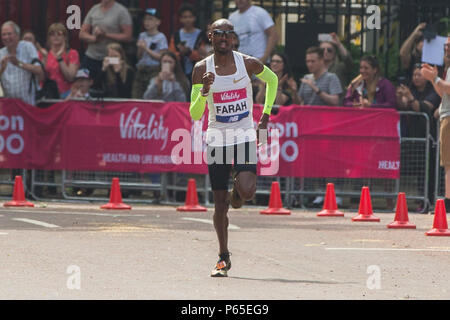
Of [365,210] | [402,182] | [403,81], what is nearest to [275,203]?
[365,210]

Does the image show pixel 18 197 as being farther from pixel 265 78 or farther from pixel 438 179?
pixel 265 78

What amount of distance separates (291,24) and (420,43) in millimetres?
2836

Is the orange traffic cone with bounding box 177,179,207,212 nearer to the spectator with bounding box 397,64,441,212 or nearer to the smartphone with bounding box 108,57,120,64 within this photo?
the smartphone with bounding box 108,57,120,64

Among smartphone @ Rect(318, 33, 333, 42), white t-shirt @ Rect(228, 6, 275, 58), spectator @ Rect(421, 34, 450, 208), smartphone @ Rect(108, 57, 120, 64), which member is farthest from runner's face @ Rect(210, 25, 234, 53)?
smartphone @ Rect(318, 33, 333, 42)

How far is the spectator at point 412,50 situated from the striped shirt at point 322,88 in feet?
4.41

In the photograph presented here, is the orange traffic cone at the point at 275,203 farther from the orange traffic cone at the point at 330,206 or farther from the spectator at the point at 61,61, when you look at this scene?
the spectator at the point at 61,61

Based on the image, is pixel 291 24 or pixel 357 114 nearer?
pixel 357 114

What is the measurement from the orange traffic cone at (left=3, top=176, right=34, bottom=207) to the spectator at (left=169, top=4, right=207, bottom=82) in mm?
3812

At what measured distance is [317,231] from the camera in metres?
14.6

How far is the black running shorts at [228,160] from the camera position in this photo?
1039 cm

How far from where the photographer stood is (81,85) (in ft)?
63.6

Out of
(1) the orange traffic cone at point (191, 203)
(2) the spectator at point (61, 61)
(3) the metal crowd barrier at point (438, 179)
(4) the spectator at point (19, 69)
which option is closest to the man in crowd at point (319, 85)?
(3) the metal crowd barrier at point (438, 179)

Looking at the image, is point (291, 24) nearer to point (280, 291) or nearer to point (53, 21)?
point (53, 21)

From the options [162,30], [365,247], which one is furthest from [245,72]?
[162,30]
